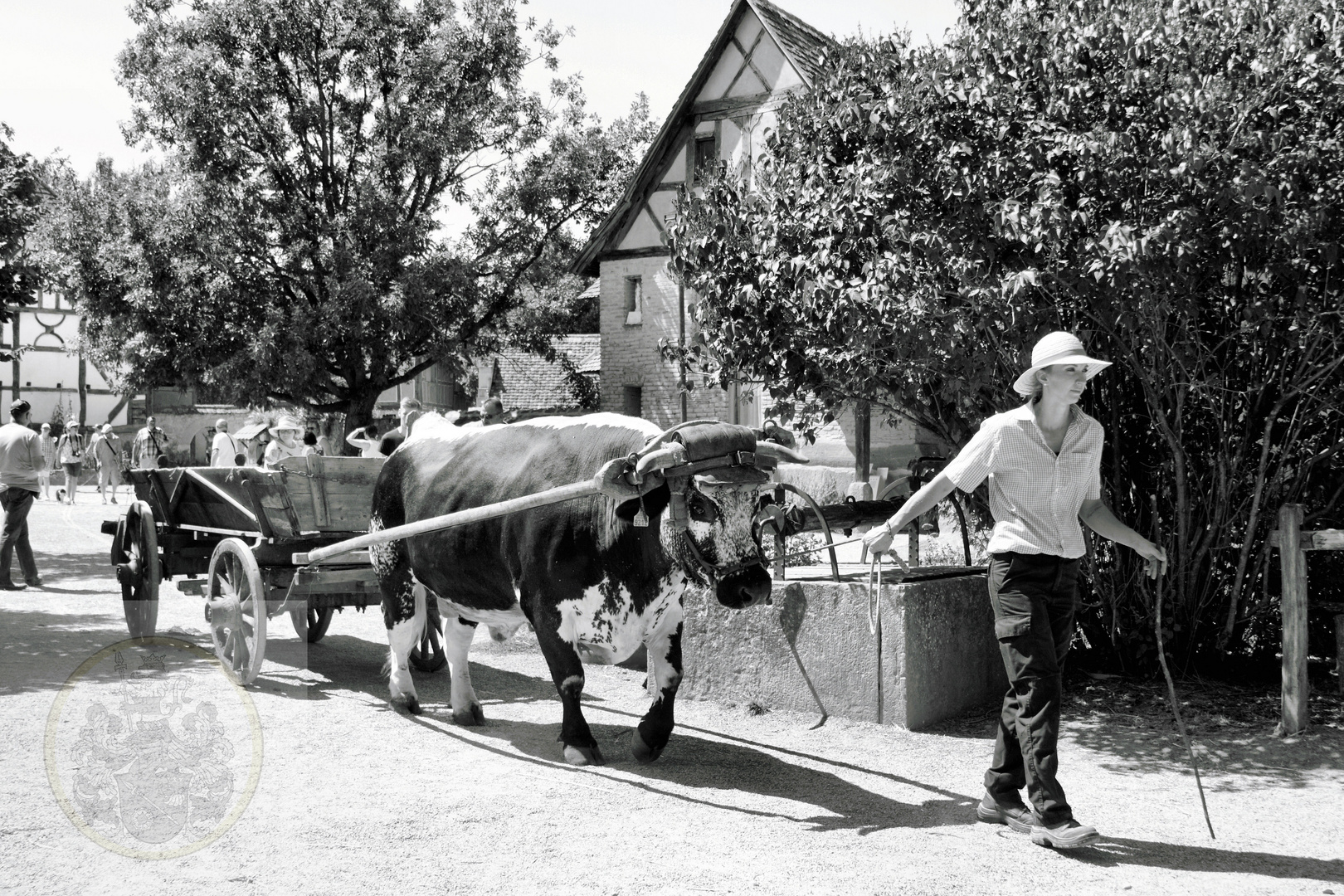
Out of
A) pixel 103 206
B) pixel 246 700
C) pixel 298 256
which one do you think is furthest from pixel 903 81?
Result: pixel 103 206

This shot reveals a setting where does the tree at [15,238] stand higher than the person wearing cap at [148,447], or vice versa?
the tree at [15,238]

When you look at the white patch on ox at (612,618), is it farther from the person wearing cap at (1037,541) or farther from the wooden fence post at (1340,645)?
the wooden fence post at (1340,645)

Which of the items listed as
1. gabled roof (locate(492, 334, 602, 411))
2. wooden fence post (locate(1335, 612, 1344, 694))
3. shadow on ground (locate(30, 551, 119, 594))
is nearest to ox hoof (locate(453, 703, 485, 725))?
wooden fence post (locate(1335, 612, 1344, 694))

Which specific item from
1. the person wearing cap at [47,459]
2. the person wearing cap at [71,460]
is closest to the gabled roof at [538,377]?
the person wearing cap at [47,459]

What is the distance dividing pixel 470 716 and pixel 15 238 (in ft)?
31.1

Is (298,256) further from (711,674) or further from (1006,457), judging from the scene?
(1006,457)

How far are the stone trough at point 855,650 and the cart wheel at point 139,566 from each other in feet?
12.9

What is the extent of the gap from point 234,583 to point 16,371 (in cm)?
3152

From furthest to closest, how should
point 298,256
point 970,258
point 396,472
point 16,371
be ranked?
point 16,371
point 298,256
point 396,472
point 970,258

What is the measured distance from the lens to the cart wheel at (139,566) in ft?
28.7

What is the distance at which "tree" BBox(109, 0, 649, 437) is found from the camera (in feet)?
72.3

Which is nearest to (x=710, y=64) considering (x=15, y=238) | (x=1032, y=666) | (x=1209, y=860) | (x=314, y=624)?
(x=15, y=238)

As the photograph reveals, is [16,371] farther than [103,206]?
Yes

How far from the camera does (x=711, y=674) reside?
753cm
